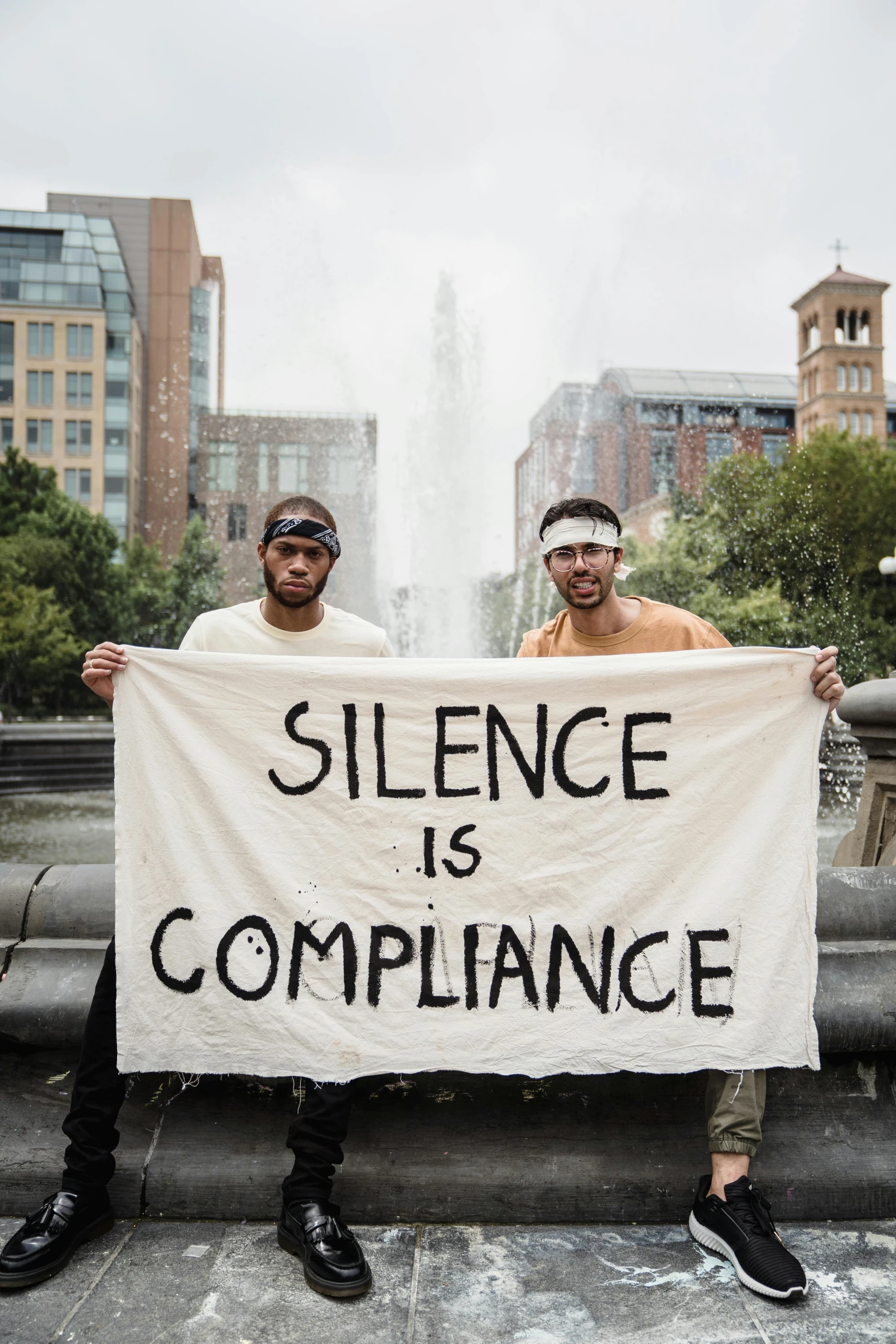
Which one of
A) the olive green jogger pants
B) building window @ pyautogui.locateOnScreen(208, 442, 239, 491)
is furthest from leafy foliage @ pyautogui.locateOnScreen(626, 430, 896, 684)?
building window @ pyautogui.locateOnScreen(208, 442, 239, 491)

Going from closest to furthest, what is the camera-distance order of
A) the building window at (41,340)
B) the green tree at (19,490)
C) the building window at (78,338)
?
the green tree at (19,490) < the building window at (41,340) < the building window at (78,338)

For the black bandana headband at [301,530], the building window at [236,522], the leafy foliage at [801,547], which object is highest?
the building window at [236,522]

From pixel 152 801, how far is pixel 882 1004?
6.91 feet

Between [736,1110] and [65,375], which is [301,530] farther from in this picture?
[65,375]

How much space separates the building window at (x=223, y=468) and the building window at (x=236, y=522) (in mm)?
1406

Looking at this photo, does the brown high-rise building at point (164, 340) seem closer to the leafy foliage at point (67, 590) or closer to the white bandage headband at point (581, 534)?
the leafy foliage at point (67, 590)

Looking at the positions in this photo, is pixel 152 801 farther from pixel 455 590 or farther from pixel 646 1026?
pixel 455 590

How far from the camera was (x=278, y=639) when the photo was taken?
303cm

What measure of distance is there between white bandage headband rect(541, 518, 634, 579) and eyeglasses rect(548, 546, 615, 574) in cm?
1

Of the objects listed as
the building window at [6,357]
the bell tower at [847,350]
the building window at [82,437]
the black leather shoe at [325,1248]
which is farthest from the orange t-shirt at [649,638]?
the bell tower at [847,350]

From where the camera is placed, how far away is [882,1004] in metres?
2.82

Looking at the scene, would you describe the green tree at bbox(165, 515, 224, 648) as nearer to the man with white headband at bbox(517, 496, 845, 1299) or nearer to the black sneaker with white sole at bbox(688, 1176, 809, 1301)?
the man with white headband at bbox(517, 496, 845, 1299)

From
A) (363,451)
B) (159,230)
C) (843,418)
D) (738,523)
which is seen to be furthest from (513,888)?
(843,418)

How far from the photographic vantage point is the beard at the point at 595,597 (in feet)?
10.2
